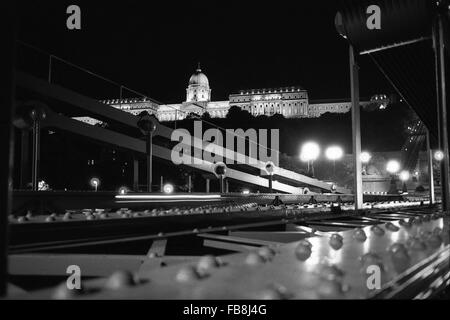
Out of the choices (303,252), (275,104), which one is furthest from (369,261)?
(275,104)

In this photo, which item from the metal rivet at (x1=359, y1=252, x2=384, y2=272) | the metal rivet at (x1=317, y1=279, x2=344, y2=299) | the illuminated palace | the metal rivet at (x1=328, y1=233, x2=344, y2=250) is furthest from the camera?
the illuminated palace

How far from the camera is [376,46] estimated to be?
18.6 ft

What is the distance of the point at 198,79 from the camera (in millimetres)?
138125

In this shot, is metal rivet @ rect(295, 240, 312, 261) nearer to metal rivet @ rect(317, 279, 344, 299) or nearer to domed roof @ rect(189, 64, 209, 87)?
metal rivet @ rect(317, 279, 344, 299)

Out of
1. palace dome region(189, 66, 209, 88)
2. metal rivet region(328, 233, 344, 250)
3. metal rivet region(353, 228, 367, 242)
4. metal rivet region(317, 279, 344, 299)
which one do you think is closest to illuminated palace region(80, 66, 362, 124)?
palace dome region(189, 66, 209, 88)

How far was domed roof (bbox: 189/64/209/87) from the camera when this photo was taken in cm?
13712

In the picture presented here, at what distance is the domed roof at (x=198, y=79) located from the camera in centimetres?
13712

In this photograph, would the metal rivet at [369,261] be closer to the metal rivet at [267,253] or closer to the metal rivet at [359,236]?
the metal rivet at [267,253]

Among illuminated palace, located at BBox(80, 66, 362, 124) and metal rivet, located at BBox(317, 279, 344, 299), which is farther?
illuminated palace, located at BBox(80, 66, 362, 124)

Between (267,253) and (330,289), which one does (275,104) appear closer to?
(267,253)

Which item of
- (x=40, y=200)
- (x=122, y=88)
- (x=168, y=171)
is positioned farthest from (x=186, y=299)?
(x=168, y=171)

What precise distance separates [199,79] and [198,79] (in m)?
0.34

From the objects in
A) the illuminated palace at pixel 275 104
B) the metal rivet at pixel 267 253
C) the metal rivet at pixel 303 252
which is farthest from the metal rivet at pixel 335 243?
the illuminated palace at pixel 275 104
